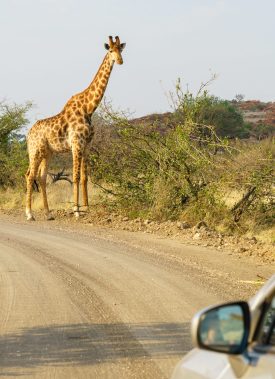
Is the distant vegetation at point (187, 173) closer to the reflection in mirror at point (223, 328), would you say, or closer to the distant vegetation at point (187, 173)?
the distant vegetation at point (187, 173)

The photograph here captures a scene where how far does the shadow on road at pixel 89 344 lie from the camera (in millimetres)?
6254

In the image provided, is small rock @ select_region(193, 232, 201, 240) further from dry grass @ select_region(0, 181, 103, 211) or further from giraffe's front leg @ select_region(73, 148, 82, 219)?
dry grass @ select_region(0, 181, 103, 211)

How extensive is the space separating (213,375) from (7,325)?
4825 mm

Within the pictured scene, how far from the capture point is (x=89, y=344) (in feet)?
22.0

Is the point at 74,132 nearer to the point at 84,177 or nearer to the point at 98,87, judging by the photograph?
the point at 84,177

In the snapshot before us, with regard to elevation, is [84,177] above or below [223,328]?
above

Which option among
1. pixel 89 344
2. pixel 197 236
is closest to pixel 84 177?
pixel 197 236

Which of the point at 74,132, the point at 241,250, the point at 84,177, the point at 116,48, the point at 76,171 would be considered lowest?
the point at 241,250

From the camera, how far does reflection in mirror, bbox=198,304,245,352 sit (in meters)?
2.67

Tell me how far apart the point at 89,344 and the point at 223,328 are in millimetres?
4091

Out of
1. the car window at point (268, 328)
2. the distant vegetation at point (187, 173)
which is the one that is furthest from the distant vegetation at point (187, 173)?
the car window at point (268, 328)

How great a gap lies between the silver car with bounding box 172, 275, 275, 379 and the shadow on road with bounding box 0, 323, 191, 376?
11.2 feet

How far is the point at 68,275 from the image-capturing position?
10281 mm

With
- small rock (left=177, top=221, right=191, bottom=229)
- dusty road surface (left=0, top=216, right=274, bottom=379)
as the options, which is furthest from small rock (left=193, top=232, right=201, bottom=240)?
small rock (left=177, top=221, right=191, bottom=229)
